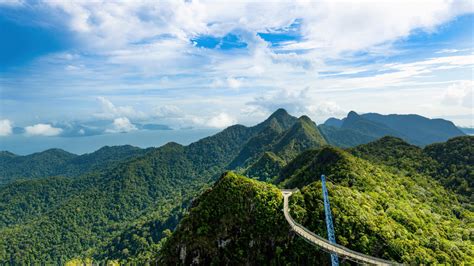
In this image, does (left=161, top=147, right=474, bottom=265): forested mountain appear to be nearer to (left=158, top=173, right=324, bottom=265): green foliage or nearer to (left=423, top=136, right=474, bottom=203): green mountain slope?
(left=158, top=173, right=324, bottom=265): green foliage

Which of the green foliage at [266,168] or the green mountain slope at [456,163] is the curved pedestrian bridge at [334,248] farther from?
the green foliage at [266,168]

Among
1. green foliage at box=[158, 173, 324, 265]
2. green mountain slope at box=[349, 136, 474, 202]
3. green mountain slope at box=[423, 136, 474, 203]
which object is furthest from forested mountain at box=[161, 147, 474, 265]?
green mountain slope at box=[349, 136, 474, 202]

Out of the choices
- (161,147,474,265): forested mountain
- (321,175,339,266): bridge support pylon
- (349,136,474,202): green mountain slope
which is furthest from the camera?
(349,136,474,202): green mountain slope

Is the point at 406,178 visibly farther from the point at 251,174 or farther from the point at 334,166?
the point at 251,174

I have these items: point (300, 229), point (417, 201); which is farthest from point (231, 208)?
point (417, 201)

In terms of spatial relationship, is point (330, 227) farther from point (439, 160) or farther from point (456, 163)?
point (439, 160)

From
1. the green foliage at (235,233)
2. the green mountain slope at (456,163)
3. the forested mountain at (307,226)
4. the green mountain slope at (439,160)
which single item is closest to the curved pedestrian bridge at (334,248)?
the forested mountain at (307,226)

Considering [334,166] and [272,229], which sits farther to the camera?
[334,166]

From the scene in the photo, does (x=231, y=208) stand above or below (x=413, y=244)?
above

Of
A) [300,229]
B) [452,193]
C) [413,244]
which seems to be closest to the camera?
[413,244]
